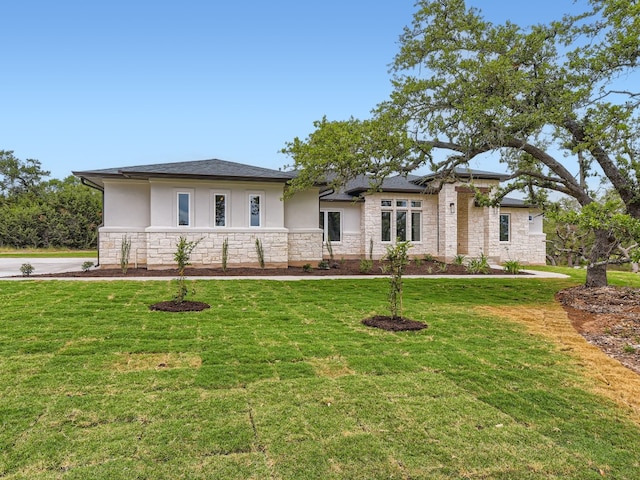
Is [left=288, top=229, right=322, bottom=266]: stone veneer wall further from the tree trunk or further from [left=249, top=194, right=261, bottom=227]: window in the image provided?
the tree trunk

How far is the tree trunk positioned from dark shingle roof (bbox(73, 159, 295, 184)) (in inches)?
392

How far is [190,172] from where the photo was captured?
14.3m

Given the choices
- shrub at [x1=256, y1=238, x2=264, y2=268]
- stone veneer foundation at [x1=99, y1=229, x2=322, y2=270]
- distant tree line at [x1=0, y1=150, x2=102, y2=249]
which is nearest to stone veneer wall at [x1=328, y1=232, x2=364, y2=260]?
stone veneer foundation at [x1=99, y1=229, x2=322, y2=270]

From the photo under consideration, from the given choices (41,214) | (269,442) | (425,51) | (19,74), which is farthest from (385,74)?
(41,214)

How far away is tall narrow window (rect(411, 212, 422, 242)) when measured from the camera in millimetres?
20188

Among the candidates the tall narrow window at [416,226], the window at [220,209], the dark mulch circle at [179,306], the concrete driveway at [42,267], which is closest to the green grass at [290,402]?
the dark mulch circle at [179,306]

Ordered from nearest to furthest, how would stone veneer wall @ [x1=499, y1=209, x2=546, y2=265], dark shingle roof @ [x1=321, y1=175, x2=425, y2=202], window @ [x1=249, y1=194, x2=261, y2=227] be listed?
window @ [x1=249, y1=194, x2=261, y2=227] → dark shingle roof @ [x1=321, y1=175, x2=425, y2=202] → stone veneer wall @ [x1=499, y1=209, x2=546, y2=265]

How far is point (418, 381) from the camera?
426cm

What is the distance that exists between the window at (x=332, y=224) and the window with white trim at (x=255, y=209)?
5.04 meters

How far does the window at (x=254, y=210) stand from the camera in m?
15.2

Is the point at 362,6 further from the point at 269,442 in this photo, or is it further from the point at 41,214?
the point at 41,214

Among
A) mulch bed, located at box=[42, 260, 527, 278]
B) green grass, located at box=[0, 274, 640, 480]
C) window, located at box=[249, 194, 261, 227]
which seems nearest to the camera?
green grass, located at box=[0, 274, 640, 480]

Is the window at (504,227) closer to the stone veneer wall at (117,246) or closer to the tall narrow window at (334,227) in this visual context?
the tall narrow window at (334,227)

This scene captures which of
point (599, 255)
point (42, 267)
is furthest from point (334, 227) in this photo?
point (42, 267)
